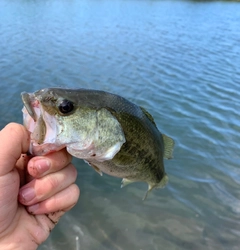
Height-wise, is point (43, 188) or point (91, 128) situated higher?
point (91, 128)

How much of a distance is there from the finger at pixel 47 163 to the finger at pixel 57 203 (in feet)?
0.92

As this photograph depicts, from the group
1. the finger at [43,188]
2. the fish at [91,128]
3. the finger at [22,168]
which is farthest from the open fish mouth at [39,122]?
the finger at [22,168]

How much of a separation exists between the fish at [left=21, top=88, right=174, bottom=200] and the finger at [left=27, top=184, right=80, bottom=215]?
0.42 metres

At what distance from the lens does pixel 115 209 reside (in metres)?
5.18

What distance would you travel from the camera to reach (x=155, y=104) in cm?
866

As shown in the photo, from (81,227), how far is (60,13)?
23283mm

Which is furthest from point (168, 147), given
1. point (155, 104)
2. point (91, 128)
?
point (155, 104)

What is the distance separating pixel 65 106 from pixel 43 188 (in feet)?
2.41

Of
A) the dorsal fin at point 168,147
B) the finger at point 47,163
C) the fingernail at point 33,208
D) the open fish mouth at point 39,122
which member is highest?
the open fish mouth at point 39,122

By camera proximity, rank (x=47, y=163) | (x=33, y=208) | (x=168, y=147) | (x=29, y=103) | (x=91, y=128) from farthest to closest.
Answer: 1. (x=168, y=147)
2. (x=33, y=208)
3. (x=47, y=163)
4. (x=91, y=128)
5. (x=29, y=103)

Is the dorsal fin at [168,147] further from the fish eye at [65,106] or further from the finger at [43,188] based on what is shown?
the fish eye at [65,106]

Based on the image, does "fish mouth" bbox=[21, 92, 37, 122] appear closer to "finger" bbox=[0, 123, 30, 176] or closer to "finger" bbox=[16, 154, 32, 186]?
"finger" bbox=[0, 123, 30, 176]

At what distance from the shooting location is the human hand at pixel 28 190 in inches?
80.0

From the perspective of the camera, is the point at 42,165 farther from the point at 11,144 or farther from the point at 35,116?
the point at 35,116
